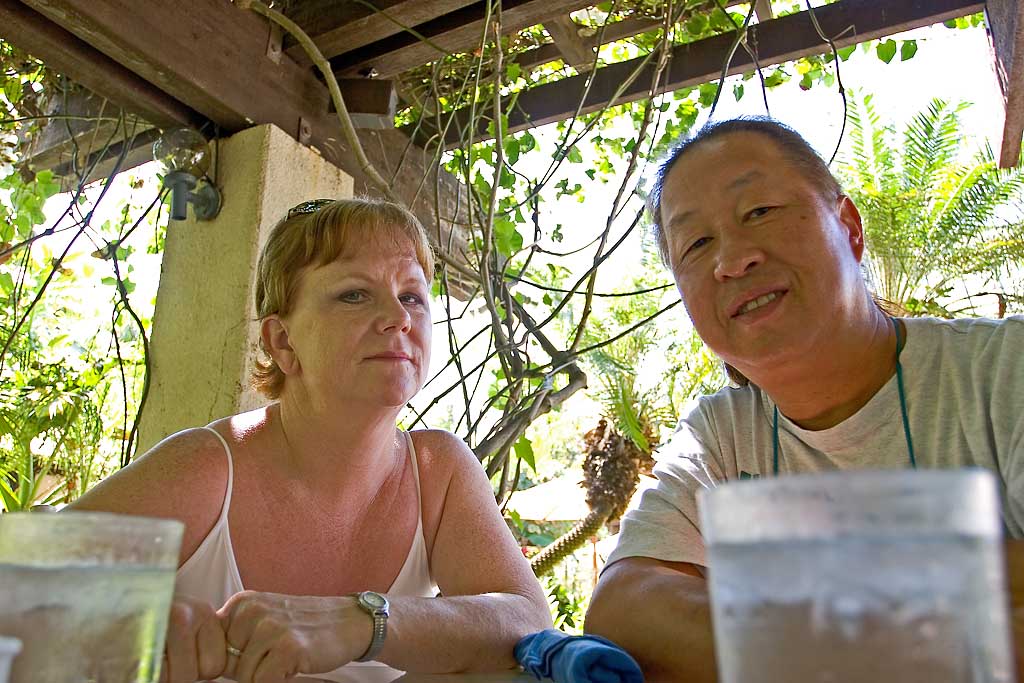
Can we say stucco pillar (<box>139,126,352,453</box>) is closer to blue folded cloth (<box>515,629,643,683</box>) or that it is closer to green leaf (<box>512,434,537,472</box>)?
green leaf (<box>512,434,537,472</box>)

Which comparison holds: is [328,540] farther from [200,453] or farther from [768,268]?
[768,268]

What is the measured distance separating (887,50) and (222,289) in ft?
7.89

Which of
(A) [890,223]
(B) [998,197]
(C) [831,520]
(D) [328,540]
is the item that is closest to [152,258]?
(D) [328,540]

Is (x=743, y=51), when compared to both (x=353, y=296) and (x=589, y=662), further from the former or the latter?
(x=589, y=662)

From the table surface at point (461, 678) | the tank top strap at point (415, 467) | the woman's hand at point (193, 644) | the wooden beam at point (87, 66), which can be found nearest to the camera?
the woman's hand at point (193, 644)

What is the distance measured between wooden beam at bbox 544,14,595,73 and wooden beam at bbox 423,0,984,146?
76mm

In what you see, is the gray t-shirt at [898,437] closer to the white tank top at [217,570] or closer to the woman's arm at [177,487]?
the white tank top at [217,570]

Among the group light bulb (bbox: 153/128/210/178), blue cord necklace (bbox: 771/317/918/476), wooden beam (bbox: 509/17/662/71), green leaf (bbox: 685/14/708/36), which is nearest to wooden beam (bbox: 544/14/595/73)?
wooden beam (bbox: 509/17/662/71)

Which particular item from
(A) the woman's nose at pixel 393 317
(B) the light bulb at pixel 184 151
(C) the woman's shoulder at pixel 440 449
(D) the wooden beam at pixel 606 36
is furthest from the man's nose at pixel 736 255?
(B) the light bulb at pixel 184 151

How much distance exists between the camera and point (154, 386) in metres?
2.83

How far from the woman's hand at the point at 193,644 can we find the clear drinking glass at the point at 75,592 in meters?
0.54

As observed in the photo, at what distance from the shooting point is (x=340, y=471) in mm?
1825

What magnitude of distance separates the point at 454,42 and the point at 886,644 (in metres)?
2.67

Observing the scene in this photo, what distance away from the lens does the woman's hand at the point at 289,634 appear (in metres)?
1.04
